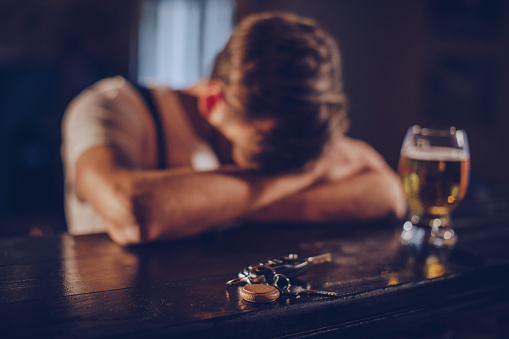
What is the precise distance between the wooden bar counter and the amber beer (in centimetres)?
10

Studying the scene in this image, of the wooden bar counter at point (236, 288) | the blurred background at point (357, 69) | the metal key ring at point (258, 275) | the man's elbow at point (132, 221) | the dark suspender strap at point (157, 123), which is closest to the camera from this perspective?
the wooden bar counter at point (236, 288)

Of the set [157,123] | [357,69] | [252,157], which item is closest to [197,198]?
[252,157]

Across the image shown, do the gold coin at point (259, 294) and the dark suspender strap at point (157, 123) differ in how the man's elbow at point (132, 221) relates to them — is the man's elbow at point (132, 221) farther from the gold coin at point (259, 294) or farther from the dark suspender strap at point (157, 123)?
the dark suspender strap at point (157, 123)

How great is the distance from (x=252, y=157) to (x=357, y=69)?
13.5 feet

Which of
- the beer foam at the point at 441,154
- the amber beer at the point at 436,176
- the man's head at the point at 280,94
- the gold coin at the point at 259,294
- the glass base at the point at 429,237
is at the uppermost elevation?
the man's head at the point at 280,94

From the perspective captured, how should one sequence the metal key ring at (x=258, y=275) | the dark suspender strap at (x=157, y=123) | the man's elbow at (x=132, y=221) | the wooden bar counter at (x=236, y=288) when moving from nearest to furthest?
the wooden bar counter at (x=236, y=288), the metal key ring at (x=258, y=275), the man's elbow at (x=132, y=221), the dark suspender strap at (x=157, y=123)

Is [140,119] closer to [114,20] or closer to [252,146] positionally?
[252,146]

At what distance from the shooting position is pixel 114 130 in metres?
1.03

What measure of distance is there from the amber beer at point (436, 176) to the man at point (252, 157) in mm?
202

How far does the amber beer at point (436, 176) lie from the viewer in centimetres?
86

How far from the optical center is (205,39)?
5809 millimetres

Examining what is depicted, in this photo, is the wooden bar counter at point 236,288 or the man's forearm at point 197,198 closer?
the wooden bar counter at point 236,288

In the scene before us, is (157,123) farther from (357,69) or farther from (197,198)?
(357,69)

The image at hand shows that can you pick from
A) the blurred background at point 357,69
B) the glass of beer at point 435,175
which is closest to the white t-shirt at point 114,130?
the glass of beer at point 435,175
